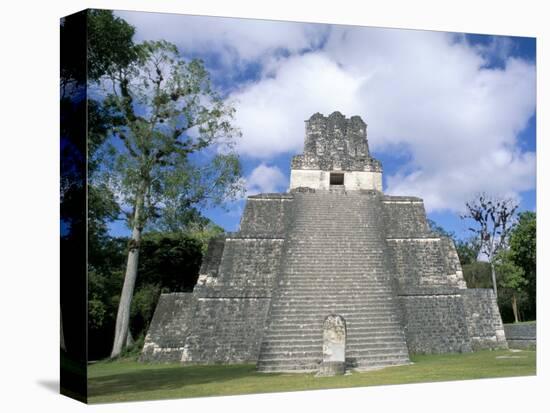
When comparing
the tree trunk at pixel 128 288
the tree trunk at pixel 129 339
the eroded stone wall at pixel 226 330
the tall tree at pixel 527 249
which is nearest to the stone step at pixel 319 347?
the eroded stone wall at pixel 226 330

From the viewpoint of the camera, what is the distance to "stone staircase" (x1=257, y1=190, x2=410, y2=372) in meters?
10.8

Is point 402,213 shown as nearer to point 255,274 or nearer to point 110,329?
point 255,274

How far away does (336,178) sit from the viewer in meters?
15.2

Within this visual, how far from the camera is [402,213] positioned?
13.8 meters

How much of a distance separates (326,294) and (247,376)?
2.31 m

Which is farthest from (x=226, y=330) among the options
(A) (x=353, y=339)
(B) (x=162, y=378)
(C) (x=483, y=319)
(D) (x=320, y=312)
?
(C) (x=483, y=319)

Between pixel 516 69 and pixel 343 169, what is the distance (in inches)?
194

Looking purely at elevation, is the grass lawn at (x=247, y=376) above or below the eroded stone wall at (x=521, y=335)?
below

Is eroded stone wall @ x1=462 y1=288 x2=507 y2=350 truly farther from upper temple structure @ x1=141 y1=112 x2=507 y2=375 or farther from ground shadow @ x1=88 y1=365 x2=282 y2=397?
ground shadow @ x1=88 y1=365 x2=282 y2=397

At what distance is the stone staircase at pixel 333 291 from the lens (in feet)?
35.3

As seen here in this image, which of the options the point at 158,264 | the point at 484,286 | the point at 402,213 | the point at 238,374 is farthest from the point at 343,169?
the point at 238,374

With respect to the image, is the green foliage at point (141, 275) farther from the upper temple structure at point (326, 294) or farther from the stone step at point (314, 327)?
the stone step at point (314, 327)

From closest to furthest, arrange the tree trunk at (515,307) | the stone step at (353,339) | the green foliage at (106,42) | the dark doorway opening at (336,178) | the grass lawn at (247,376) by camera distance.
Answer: the green foliage at (106,42), the grass lawn at (247,376), the stone step at (353,339), the tree trunk at (515,307), the dark doorway opening at (336,178)

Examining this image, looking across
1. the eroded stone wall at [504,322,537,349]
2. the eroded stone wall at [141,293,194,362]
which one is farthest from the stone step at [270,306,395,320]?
the eroded stone wall at [504,322,537,349]
